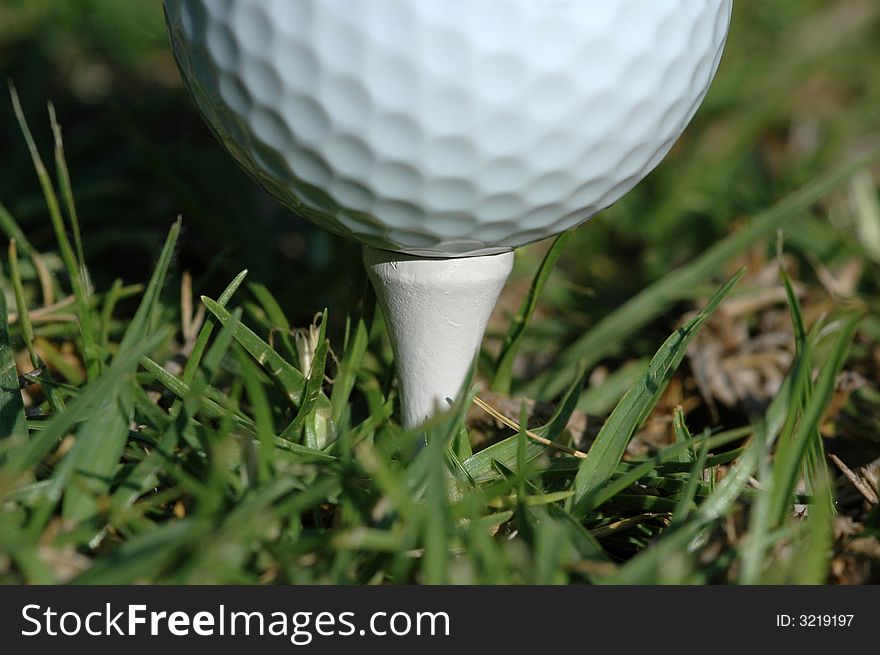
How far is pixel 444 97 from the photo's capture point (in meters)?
0.89

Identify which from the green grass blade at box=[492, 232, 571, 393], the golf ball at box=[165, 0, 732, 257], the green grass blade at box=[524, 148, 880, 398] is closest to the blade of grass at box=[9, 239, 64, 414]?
the golf ball at box=[165, 0, 732, 257]

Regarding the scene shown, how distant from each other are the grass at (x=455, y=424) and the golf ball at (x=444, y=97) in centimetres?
20

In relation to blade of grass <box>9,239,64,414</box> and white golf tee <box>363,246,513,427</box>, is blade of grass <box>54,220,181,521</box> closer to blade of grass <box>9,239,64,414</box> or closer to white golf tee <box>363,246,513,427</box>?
blade of grass <box>9,239,64,414</box>

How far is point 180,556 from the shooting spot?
83 cm

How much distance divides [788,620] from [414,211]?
1.81ft

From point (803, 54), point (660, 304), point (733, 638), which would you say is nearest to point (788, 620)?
point (733, 638)

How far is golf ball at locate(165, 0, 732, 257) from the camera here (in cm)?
87

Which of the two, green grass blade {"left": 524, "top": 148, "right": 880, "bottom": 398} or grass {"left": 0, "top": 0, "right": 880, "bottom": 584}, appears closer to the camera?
grass {"left": 0, "top": 0, "right": 880, "bottom": 584}

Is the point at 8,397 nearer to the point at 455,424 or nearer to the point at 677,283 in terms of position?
the point at 455,424

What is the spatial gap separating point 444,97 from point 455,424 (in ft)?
1.09

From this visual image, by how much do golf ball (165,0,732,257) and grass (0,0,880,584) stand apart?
196 mm

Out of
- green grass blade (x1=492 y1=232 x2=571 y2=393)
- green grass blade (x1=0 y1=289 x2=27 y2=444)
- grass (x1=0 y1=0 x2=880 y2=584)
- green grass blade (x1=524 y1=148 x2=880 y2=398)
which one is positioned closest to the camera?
grass (x1=0 y1=0 x2=880 y2=584)

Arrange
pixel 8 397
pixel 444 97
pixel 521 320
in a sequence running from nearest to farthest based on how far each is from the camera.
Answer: pixel 444 97
pixel 8 397
pixel 521 320

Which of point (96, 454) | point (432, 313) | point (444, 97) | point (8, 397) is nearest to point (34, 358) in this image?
point (8, 397)
